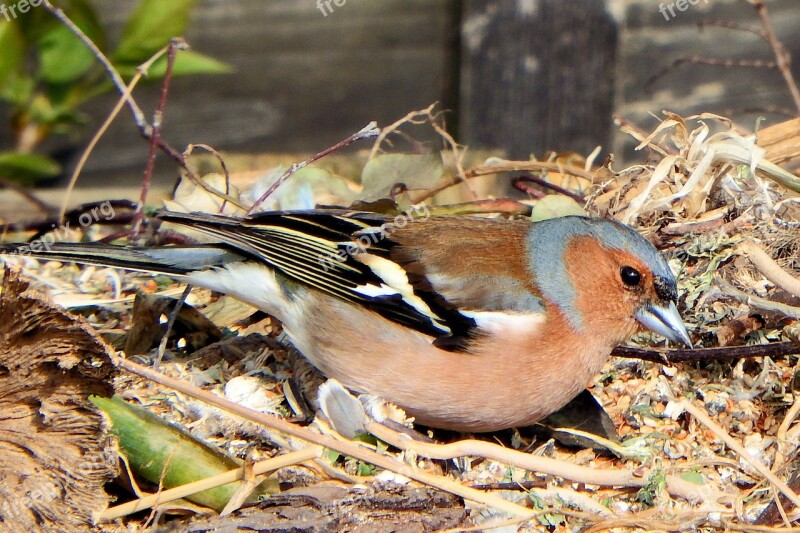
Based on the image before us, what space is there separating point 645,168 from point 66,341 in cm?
204

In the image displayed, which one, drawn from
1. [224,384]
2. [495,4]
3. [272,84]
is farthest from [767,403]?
[272,84]

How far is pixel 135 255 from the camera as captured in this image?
3.05 meters

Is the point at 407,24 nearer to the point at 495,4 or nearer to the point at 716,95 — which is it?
the point at 495,4

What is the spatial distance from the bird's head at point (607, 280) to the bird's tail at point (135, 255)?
0.98 meters

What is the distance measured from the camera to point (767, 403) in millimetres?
2945

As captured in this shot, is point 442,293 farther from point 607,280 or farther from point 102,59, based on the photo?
point 102,59

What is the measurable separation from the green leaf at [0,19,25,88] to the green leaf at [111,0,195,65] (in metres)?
0.59

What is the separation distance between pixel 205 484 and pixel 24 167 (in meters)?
4.04

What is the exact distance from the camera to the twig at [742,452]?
2.38 m

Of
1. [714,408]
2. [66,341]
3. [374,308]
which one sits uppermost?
[66,341]

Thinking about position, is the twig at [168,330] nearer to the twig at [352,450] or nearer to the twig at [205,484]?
the twig at [352,450]

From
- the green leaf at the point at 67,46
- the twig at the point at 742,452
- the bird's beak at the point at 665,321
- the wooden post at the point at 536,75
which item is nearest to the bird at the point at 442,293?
the bird's beak at the point at 665,321

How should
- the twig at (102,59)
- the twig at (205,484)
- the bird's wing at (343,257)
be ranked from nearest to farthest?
the twig at (205,484), the bird's wing at (343,257), the twig at (102,59)

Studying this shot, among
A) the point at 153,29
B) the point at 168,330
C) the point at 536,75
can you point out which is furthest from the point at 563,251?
the point at 536,75
